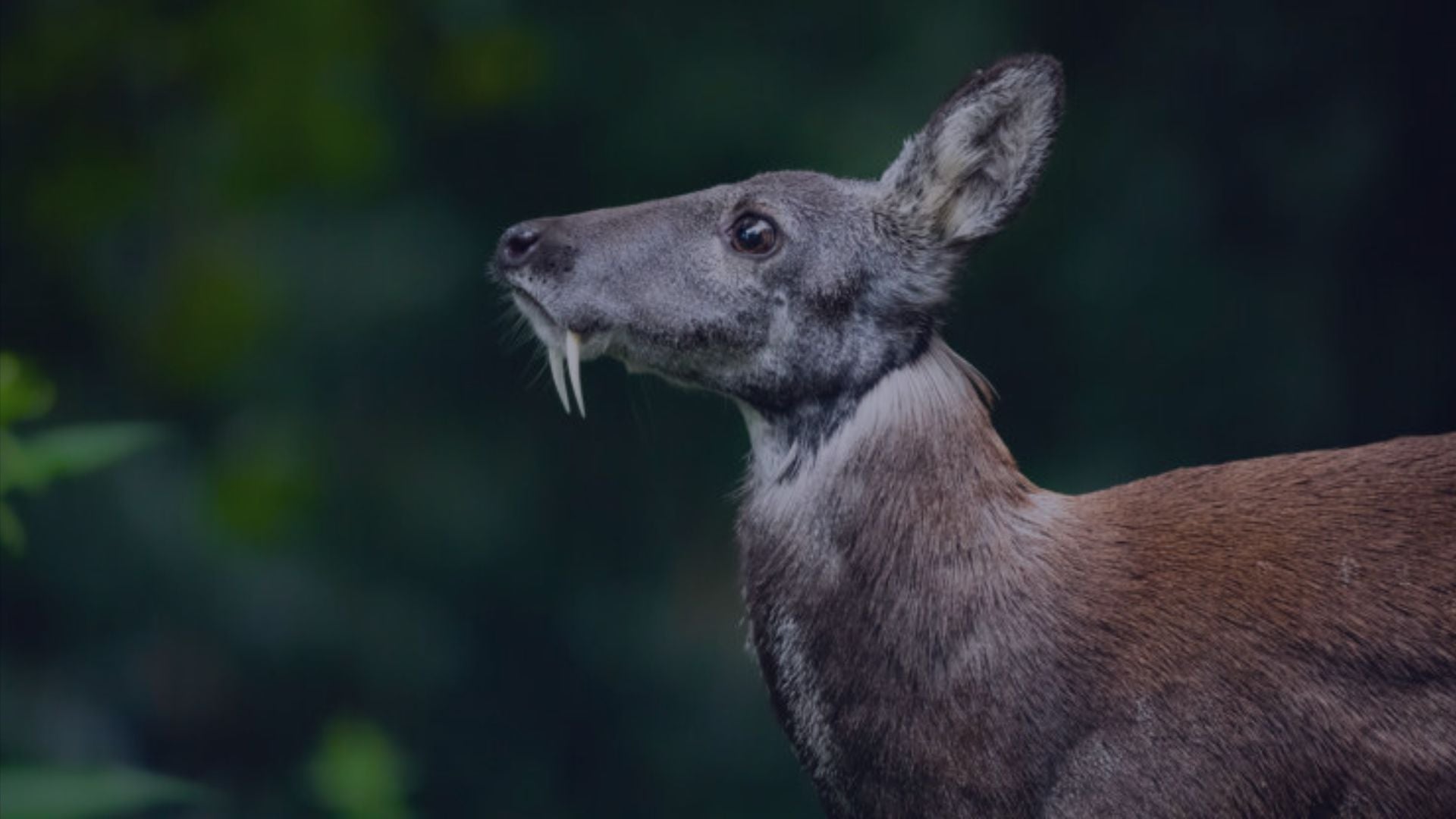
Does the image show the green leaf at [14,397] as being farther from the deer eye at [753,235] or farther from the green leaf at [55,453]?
the deer eye at [753,235]

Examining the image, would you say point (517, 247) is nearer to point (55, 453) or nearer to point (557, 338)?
point (557, 338)

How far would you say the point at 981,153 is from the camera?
16.4ft

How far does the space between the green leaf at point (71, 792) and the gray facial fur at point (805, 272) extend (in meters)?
1.60

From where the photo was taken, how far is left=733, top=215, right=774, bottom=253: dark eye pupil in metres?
4.99

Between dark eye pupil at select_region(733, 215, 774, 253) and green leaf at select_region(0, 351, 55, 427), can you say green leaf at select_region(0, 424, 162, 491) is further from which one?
dark eye pupil at select_region(733, 215, 774, 253)

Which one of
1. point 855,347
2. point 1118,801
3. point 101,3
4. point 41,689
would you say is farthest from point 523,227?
point 41,689

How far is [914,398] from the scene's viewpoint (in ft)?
16.1

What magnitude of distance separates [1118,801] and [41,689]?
6.00 meters

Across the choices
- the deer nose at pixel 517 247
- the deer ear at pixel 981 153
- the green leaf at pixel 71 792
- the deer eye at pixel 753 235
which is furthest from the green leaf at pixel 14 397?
the deer ear at pixel 981 153

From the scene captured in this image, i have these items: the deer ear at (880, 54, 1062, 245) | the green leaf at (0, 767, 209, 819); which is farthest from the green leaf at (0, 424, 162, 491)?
the deer ear at (880, 54, 1062, 245)

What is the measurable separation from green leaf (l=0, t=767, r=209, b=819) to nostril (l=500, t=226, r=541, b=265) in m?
1.59

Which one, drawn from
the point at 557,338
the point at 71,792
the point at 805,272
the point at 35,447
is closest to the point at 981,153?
the point at 805,272

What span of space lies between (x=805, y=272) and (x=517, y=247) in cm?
65

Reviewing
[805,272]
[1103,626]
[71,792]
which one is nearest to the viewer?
[71,792]
